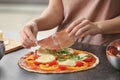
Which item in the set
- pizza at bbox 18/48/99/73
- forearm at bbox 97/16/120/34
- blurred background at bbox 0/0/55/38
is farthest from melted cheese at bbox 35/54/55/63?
blurred background at bbox 0/0/55/38

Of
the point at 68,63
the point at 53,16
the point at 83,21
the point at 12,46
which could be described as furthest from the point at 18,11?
the point at 68,63

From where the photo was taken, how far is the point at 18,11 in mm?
2391

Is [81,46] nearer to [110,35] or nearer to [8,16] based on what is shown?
[110,35]

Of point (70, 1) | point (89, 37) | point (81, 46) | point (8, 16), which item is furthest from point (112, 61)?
point (8, 16)

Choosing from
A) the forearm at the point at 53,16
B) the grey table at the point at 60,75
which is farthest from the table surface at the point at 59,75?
A: the forearm at the point at 53,16

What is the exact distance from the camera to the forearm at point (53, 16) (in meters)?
1.50

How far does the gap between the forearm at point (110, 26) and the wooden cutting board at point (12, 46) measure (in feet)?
1.12

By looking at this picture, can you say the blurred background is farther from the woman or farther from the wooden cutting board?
the wooden cutting board

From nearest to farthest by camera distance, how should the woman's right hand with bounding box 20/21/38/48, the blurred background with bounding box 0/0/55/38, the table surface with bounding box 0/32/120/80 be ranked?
the table surface with bounding box 0/32/120/80, the woman's right hand with bounding box 20/21/38/48, the blurred background with bounding box 0/0/55/38

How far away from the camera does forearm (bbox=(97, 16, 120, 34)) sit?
1306mm

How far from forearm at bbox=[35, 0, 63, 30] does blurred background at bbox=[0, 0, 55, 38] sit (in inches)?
30.0

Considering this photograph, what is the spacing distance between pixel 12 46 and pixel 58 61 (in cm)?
27

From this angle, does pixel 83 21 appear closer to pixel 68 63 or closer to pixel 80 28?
pixel 80 28

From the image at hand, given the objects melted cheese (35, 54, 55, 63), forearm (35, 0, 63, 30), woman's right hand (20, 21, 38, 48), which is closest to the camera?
melted cheese (35, 54, 55, 63)
